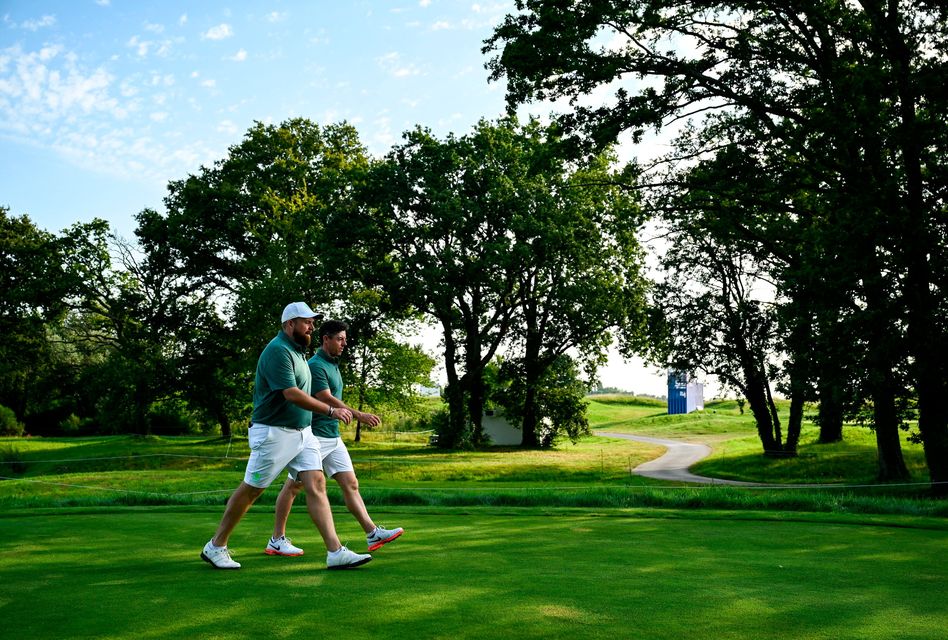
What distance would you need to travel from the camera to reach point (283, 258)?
39.4m

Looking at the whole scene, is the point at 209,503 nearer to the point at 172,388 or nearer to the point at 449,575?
the point at 449,575

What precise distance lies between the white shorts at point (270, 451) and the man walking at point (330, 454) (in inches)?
19.0

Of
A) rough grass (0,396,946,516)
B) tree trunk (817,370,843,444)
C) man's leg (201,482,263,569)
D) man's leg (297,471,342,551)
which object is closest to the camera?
man's leg (201,482,263,569)

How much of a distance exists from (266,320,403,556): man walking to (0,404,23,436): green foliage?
179ft

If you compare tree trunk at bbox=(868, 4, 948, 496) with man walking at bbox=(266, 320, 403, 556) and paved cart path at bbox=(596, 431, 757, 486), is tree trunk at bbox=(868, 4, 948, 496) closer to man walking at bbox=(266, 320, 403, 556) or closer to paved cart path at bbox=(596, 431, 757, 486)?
paved cart path at bbox=(596, 431, 757, 486)

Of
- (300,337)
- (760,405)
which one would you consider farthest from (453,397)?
(300,337)

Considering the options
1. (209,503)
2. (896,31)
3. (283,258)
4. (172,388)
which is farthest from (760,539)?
(172,388)

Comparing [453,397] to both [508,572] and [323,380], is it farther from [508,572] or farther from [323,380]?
[508,572]

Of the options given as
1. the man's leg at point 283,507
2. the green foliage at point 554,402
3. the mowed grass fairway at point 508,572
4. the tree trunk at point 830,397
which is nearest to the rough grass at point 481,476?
the mowed grass fairway at point 508,572

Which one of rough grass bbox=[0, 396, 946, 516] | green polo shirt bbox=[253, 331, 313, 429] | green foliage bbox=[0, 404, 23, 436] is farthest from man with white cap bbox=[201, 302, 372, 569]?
green foliage bbox=[0, 404, 23, 436]

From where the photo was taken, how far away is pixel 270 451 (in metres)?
6.88

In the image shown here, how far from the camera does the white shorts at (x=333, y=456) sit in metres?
7.91

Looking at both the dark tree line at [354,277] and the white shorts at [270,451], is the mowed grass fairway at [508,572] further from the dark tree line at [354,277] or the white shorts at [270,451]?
the dark tree line at [354,277]

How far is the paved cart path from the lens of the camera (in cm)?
2976
